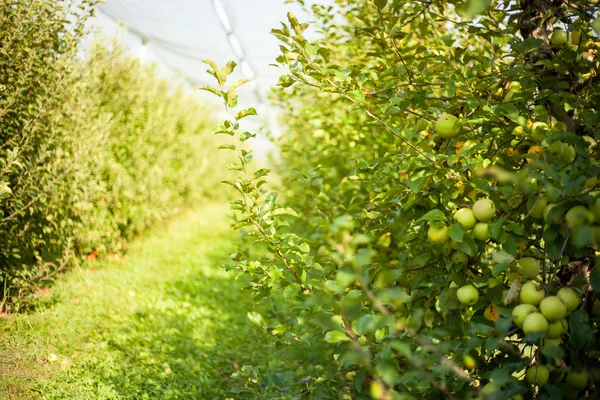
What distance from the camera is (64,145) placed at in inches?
130

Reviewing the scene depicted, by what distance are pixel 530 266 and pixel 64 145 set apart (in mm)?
3241

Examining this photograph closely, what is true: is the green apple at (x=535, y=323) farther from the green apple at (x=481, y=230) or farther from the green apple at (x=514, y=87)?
the green apple at (x=514, y=87)

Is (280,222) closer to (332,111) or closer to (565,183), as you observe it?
(565,183)

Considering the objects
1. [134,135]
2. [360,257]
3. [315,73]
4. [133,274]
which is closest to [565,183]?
[360,257]

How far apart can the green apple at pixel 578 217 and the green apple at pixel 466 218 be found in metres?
0.25

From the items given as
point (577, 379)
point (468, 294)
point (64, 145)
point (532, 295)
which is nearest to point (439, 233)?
point (468, 294)

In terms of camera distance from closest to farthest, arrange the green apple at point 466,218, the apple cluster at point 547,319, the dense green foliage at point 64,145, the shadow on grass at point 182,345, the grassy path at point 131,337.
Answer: the apple cluster at point 547,319 → the green apple at point 466,218 → the grassy path at point 131,337 → the shadow on grass at point 182,345 → the dense green foliage at point 64,145

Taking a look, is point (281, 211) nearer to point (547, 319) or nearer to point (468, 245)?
point (468, 245)

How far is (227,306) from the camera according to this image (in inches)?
163

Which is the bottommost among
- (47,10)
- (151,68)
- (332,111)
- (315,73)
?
(315,73)

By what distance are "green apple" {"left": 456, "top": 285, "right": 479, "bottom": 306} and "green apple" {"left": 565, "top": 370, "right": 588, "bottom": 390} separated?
0.99 feet

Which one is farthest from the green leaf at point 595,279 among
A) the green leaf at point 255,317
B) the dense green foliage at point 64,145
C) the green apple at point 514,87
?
the dense green foliage at point 64,145

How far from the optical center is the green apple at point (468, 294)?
4.26ft

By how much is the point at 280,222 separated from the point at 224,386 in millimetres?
1489
